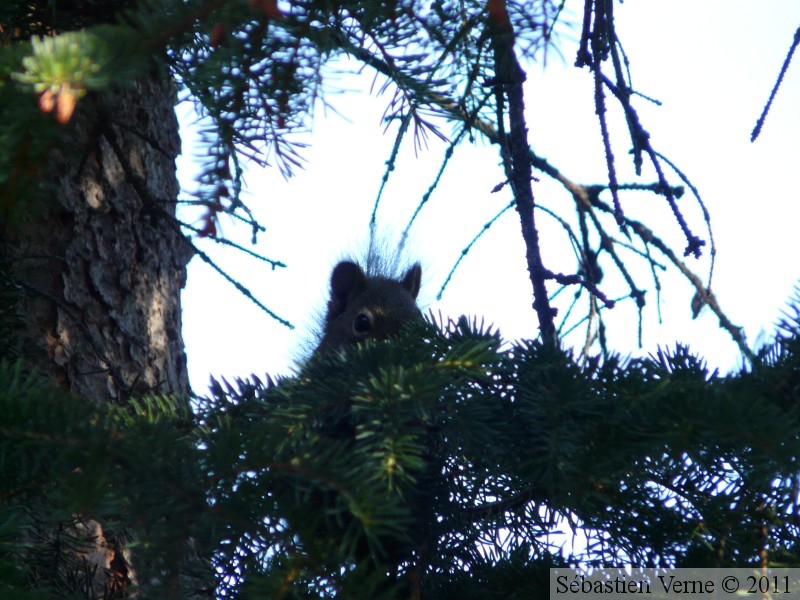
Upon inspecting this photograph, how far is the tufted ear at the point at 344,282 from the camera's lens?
3092mm

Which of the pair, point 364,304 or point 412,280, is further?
point 412,280

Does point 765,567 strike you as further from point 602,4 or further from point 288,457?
point 602,4

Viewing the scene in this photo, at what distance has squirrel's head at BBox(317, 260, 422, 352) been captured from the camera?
9.43 ft

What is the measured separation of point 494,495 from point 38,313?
53.5 inches

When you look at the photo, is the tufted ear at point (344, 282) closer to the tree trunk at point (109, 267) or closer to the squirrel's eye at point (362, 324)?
the squirrel's eye at point (362, 324)

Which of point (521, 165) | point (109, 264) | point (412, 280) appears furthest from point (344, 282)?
point (521, 165)

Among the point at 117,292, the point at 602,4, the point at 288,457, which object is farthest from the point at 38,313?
the point at 602,4

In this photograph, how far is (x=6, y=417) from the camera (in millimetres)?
943
